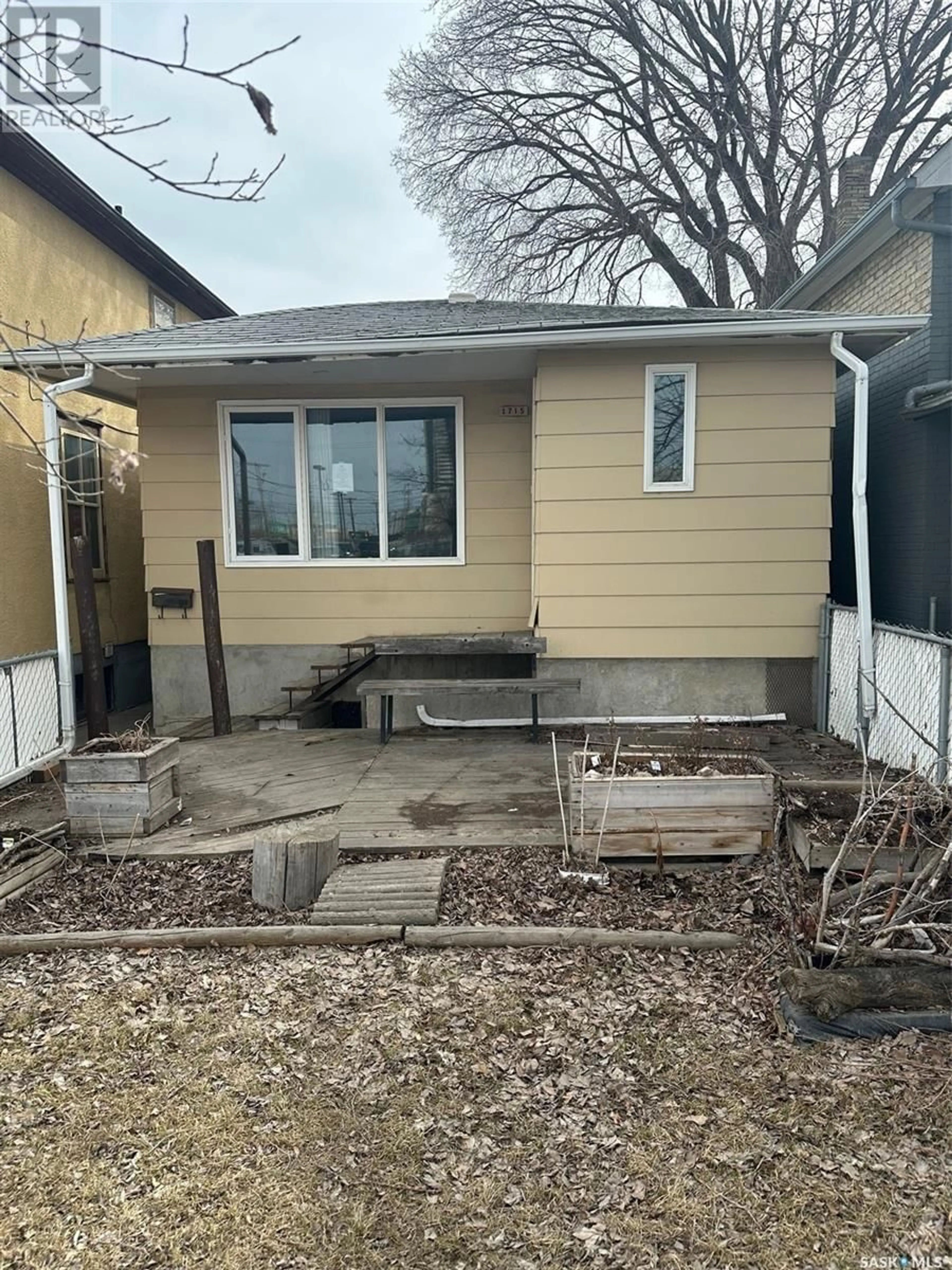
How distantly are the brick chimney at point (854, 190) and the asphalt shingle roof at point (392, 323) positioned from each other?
526cm

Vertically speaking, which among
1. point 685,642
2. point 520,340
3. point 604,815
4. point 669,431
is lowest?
point 604,815

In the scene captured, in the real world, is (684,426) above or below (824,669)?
above

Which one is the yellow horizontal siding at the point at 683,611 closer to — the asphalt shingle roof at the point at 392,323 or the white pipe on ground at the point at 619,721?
the white pipe on ground at the point at 619,721

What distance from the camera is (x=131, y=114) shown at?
202 centimetres

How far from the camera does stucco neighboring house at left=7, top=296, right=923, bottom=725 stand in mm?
6566

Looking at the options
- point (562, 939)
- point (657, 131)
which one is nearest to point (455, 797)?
point (562, 939)

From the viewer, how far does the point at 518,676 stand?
7770 mm

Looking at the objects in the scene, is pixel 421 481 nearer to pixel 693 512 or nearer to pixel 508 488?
pixel 508 488

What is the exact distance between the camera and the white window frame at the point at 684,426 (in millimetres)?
6586

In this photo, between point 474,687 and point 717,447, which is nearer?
point 474,687

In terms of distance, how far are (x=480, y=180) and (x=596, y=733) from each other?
54.2 feet

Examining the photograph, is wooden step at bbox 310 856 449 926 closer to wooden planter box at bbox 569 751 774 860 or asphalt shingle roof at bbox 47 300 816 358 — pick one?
wooden planter box at bbox 569 751 774 860

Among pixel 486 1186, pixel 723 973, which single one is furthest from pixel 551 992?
pixel 486 1186

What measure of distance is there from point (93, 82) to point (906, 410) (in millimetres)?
7705
